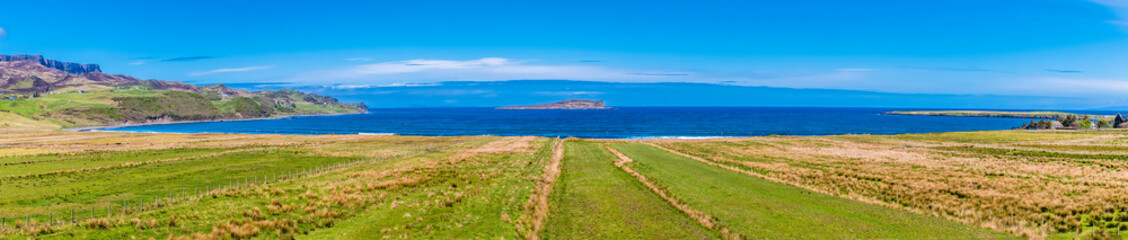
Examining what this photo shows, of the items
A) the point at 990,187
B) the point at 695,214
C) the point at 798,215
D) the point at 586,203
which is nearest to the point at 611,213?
the point at 586,203

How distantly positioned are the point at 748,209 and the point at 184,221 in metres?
24.5

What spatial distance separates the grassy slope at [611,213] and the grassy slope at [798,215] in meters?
1.80

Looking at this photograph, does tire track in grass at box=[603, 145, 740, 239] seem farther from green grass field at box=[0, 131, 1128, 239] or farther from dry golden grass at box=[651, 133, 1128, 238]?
dry golden grass at box=[651, 133, 1128, 238]

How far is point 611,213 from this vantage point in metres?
23.8

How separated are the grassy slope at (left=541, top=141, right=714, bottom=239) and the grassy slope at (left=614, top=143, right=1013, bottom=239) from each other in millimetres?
1805

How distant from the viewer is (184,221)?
66.9 feet

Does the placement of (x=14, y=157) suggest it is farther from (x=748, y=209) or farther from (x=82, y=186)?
(x=748, y=209)

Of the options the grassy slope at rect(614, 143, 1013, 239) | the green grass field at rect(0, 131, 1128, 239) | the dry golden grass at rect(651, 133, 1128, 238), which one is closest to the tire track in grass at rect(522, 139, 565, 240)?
the green grass field at rect(0, 131, 1128, 239)

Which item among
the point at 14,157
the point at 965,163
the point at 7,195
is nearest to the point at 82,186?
the point at 7,195

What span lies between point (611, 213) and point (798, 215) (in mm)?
8366

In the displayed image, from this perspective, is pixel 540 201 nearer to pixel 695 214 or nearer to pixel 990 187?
pixel 695 214

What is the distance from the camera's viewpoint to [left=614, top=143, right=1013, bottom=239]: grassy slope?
A: 19.2 meters

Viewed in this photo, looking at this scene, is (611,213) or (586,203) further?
(586,203)

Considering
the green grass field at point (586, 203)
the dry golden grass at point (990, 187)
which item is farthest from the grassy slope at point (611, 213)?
the dry golden grass at point (990, 187)
